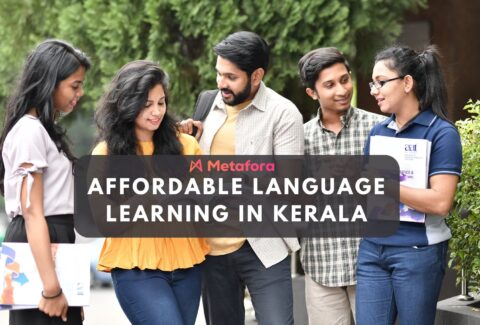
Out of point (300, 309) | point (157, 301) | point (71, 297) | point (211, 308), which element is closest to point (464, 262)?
point (211, 308)

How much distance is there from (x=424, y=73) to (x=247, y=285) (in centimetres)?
134

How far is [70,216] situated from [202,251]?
26.6 inches

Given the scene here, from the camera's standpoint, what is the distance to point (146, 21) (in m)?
8.80

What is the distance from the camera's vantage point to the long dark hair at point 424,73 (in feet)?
13.9

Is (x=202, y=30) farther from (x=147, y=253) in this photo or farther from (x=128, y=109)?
(x=147, y=253)

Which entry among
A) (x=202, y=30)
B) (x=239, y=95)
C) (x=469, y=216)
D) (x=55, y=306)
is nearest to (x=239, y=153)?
(x=239, y=95)

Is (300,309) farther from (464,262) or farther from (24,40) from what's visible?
(24,40)

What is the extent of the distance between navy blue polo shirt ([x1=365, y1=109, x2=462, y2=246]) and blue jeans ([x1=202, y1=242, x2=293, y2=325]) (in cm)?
53

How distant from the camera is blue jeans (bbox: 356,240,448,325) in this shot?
4098 mm

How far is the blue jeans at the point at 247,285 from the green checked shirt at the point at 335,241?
20cm

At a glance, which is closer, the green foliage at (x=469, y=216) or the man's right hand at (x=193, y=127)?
the man's right hand at (x=193, y=127)

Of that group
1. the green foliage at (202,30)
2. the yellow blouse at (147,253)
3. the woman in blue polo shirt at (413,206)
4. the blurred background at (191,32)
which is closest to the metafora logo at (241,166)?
the yellow blouse at (147,253)

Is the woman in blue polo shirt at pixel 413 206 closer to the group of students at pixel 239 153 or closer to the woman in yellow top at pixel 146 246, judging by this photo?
the group of students at pixel 239 153

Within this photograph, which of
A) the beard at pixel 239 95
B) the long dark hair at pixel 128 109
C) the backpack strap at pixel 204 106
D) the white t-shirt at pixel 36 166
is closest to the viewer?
the white t-shirt at pixel 36 166
